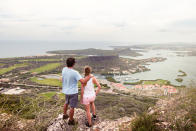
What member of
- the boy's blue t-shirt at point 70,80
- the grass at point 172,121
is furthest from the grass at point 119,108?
the boy's blue t-shirt at point 70,80

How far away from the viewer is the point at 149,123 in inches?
142

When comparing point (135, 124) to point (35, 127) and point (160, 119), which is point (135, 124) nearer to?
point (160, 119)

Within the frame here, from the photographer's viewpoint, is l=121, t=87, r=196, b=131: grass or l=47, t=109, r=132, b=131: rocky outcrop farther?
l=47, t=109, r=132, b=131: rocky outcrop

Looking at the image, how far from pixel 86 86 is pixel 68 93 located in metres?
0.61

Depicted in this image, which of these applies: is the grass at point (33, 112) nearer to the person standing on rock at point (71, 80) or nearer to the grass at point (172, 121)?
the person standing on rock at point (71, 80)

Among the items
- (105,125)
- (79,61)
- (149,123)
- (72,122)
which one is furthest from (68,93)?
(79,61)

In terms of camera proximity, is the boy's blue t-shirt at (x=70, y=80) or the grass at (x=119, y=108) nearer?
the boy's blue t-shirt at (x=70, y=80)

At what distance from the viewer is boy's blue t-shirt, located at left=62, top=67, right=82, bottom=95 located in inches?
154

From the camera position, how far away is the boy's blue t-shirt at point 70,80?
3900 millimetres

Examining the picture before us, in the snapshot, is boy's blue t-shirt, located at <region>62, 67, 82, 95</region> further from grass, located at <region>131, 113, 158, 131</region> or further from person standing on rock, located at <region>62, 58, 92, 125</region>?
grass, located at <region>131, 113, 158, 131</region>

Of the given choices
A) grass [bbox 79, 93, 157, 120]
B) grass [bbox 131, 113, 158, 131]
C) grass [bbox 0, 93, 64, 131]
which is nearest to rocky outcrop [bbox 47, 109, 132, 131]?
grass [bbox 0, 93, 64, 131]

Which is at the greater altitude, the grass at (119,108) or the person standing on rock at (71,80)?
the person standing on rock at (71,80)

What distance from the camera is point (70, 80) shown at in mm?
3939

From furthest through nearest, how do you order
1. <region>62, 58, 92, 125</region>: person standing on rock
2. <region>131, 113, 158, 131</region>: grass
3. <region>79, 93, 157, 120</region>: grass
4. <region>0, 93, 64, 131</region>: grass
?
<region>79, 93, 157, 120</region>: grass
<region>62, 58, 92, 125</region>: person standing on rock
<region>131, 113, 158, 131</region>: grass
<region>0, 93, 64, 131</region>: grass
